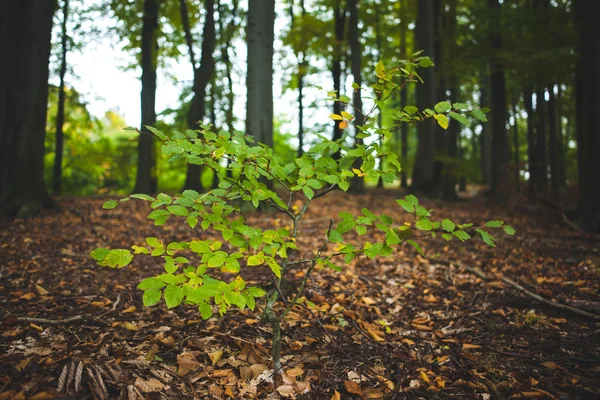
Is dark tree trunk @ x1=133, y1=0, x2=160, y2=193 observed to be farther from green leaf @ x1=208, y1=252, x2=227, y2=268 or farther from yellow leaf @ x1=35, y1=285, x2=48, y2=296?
green leaf @ x1=208, y1=252, x2=227, y2=268

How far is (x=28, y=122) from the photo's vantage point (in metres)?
5.07

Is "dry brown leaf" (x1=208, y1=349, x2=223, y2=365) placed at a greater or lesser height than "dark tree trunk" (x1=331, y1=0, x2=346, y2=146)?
lesser

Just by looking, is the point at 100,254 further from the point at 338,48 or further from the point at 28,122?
the point at 338,48

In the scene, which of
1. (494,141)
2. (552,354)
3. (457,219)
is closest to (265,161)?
(552,354)

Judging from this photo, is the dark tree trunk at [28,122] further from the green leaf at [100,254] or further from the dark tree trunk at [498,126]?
the dark tree trunk at [498,126]

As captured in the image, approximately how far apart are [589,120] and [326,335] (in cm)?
591

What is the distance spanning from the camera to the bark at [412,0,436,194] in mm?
8672

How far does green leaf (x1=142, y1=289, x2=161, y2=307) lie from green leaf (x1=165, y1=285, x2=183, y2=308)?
0.21 feet

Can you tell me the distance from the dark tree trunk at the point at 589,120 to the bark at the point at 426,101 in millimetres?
3127

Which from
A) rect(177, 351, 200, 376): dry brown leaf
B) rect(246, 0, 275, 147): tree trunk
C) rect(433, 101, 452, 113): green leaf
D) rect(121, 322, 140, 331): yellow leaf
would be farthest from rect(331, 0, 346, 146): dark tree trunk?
rect(177, 351, 200, 376): dry brown leaf

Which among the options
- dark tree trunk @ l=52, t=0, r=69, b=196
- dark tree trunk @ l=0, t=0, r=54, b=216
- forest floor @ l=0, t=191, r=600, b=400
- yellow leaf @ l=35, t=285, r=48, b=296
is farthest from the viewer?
dark tree trunk @ l=52, t=0, r=69, b=196

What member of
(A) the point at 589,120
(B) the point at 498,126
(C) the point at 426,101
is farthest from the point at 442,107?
(B) the point at 498,126

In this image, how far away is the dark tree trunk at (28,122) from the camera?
5.05 meters

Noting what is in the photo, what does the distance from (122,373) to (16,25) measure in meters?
6.55
